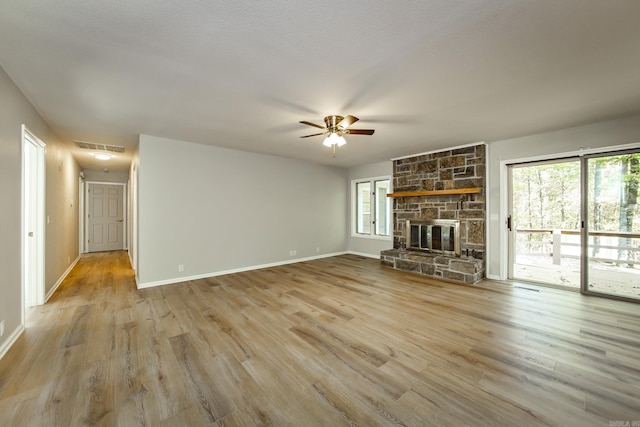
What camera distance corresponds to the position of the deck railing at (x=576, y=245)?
353 centimetres

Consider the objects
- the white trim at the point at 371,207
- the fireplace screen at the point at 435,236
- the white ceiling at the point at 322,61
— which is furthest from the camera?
the white trim at the point at 371,207

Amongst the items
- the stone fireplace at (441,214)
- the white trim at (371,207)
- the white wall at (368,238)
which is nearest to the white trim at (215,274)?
the white wall at (368,238)

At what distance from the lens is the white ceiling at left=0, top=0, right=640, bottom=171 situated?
157 cm

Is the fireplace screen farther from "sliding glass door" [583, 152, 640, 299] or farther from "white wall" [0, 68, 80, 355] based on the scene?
"white wall" [0, 68, 80, 355]

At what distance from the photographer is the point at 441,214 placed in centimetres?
525

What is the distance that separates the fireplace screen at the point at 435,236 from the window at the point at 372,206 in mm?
898

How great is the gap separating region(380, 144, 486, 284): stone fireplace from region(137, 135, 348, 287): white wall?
203 centimetres

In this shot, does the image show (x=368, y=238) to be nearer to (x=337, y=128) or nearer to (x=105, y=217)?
(x=337, y=128)

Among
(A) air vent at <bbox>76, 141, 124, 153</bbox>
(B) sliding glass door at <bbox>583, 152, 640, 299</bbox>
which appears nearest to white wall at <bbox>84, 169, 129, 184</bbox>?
(A) air vent at <bbox>76, 141, 124, 153</bbox>

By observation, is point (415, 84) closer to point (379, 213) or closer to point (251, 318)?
point (251, 318)

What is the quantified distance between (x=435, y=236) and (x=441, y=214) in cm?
49

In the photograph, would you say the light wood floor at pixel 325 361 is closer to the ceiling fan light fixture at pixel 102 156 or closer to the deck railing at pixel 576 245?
the deck railing at pixel 576 245

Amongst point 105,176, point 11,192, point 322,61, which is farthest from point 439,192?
point 105,176

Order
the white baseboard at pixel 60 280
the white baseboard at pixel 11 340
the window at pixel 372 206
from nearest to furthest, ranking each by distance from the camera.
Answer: the white baseboard at pixel 11 340 → the white baseboard at pixel 60 280 → the window at pixel 372 206
